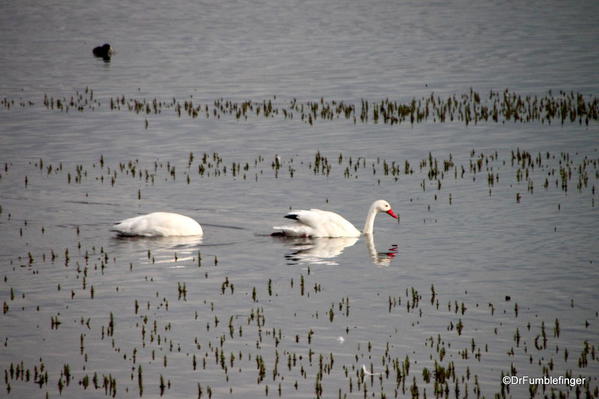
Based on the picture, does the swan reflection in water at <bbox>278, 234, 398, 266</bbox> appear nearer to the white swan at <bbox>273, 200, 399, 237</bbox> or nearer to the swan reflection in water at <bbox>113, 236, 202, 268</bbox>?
the white swan at <bbox>273, 200, 399, 237</bbox>

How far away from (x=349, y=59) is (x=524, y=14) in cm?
3407

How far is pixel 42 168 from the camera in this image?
104 feet

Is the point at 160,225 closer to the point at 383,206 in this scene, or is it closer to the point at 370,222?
the point at 370,222

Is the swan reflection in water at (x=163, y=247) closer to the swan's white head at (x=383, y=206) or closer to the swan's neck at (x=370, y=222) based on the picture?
the swan's neck at (x=370, y=222)

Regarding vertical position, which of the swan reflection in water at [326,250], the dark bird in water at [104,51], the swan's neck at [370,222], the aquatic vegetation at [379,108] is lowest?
the swan reflection in water at [326,250]

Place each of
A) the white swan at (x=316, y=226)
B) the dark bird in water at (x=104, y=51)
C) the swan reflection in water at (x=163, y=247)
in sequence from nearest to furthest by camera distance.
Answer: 1. the swan reflection in water at (x=163, y=247)
2. the white swan at (x=316, y=226)
3. the dark bird in water at (x=104, y=51)

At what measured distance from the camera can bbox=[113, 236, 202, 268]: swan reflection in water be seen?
21750 millimetres

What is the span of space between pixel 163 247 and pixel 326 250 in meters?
3.37

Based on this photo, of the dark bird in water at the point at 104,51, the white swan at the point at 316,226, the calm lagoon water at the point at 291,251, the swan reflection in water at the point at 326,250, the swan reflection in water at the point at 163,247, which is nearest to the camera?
the calm lagoon water at the point at 291,251

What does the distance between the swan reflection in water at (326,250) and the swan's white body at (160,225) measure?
6.69ft

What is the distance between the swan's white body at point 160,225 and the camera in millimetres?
23141

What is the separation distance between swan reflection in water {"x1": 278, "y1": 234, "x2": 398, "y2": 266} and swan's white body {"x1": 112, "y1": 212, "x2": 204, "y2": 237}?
80.3 inches

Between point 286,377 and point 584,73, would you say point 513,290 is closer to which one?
point 286,377

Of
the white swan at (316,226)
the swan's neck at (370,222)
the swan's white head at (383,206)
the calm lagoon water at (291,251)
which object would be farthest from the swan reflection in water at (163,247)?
the swan's white head at (383,206)
